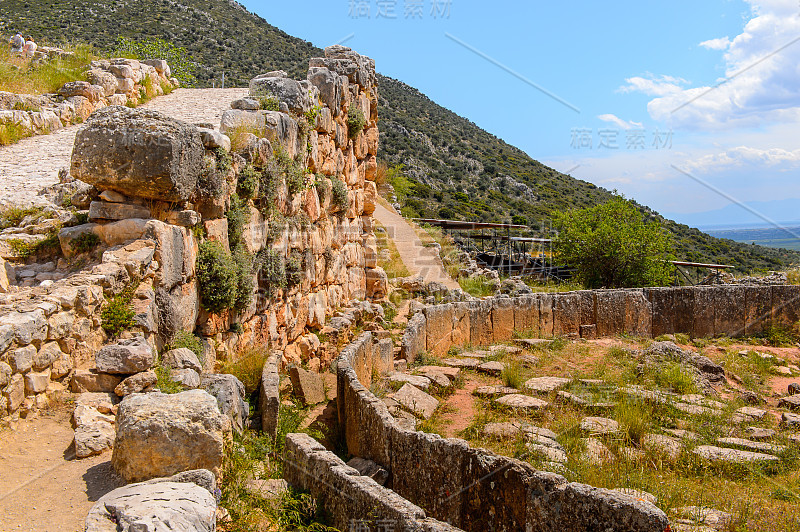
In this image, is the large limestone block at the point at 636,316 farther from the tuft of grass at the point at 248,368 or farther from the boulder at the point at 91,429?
the boulder at the point at 91,429

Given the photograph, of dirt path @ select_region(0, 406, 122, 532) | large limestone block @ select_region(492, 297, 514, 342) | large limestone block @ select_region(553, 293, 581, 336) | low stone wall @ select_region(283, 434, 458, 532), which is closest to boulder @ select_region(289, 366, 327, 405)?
low stone wall @ select_region(283, 434, 458, 532)

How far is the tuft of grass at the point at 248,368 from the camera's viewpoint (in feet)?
20.7

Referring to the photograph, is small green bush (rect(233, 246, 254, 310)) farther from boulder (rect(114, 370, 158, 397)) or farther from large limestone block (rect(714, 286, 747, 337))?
large limestone block (rect(714, 286, 747, 337))

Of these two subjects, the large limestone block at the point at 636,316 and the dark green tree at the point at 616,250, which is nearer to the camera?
the large limestone block at the point at 636,316

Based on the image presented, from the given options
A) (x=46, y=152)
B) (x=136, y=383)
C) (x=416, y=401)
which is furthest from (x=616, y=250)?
(x=136, y=383)

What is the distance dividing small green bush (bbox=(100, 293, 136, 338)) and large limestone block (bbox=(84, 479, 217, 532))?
1.82 m

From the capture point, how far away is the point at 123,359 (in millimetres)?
4141

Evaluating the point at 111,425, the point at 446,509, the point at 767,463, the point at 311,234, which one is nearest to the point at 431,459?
the point at 446,509

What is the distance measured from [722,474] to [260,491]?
430cm

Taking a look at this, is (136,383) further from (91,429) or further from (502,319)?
(502,319)

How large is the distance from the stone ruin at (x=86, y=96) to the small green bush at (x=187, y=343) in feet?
21.0

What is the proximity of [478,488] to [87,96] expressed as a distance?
10.7m

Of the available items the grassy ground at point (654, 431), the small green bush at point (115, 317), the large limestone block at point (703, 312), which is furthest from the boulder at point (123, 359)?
the large limestone block at point (703, 312)

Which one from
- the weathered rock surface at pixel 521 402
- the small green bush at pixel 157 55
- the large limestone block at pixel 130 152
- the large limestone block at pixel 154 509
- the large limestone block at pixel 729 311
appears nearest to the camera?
the large limestone block at pixel 154 509
